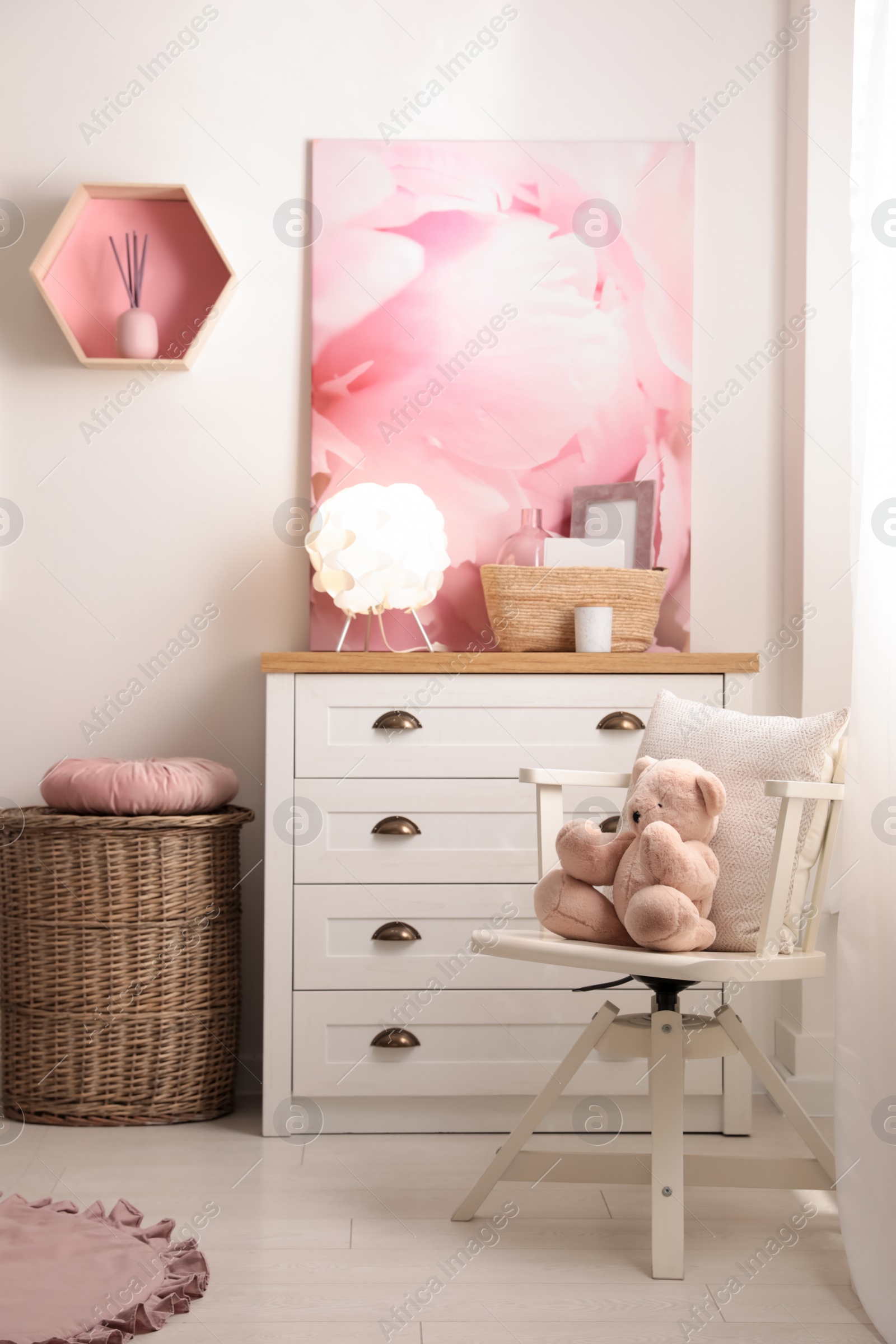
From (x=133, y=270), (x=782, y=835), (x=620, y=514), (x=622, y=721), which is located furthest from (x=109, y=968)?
(x=133, y=270)

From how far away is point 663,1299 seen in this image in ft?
5.43

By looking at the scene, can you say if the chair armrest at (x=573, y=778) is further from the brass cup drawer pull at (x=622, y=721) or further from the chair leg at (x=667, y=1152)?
the chair leg at (x=667, y=1152)

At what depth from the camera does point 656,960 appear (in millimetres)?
1668

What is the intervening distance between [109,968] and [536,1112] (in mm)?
983

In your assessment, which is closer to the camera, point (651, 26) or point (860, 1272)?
point (860, 1272)

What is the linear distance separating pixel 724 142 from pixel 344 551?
139 cm

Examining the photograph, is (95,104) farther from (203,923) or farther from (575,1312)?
(575,1312)

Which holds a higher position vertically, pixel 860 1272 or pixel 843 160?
pixel 843 160

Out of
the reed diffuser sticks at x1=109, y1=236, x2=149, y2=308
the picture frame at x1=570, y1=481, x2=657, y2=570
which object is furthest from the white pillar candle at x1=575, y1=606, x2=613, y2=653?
the reed diffuser sticks at x1=109, y1=236, x2=149, y2=308

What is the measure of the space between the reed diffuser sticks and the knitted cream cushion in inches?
67.8

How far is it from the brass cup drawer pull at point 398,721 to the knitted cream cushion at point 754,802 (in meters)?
0.59

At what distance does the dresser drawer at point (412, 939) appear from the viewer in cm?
235

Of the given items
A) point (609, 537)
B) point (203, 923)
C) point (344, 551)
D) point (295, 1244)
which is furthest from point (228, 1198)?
point (609, 537)

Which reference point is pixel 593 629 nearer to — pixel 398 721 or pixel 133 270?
pixel 398 721
